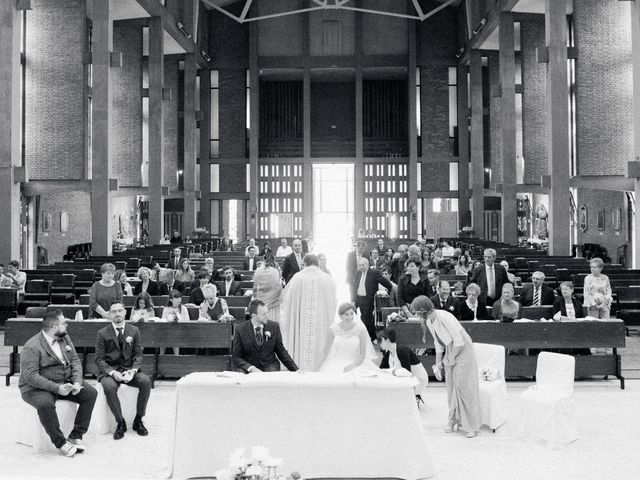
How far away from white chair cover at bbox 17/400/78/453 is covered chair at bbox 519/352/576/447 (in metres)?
3.80

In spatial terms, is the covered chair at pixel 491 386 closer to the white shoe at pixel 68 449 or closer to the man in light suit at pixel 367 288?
the man in light suit at pixel 367 288

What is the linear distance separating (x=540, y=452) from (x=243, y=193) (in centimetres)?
2917

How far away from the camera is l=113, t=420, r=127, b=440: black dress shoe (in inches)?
257

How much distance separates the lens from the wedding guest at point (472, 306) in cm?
925

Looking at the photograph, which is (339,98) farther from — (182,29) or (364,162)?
(182,29)

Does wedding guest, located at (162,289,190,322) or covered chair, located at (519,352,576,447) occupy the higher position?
wedding guest, located at (162,289,190,322)

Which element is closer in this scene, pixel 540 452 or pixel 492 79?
pixel 540 452

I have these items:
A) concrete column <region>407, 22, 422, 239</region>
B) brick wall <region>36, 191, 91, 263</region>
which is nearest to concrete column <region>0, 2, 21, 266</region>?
brick wall <region>36, 191, 91, 263</region>

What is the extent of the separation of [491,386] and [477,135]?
82.6 ft

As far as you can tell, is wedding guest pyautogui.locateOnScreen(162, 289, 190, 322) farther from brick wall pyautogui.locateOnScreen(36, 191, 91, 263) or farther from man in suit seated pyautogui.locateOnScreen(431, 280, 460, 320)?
brick wall pyautogui.locateOnScreen(36, 191, 91, 263)

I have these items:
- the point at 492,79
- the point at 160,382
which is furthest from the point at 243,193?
the point at 160,382

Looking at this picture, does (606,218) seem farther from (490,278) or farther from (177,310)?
(177,310)

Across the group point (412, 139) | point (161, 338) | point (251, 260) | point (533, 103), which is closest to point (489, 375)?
point (161, 338)

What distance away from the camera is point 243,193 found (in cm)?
3459
